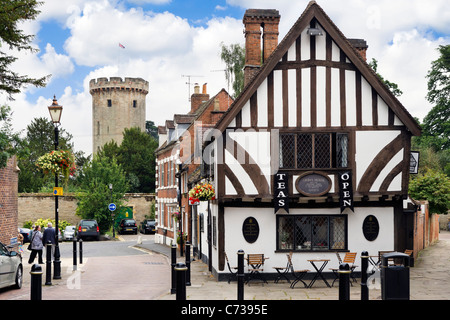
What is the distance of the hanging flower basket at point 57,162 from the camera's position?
1944cm

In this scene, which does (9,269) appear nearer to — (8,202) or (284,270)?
(284,270)

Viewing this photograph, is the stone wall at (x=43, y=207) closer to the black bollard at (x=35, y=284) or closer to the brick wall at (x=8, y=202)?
the brick wall at (x=8, y=202)

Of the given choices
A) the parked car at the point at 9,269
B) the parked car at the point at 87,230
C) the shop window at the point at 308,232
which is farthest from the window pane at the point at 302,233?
the parked car at the point at 87,230

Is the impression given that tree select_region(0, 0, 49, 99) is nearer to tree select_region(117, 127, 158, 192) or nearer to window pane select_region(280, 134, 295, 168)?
window pane select_region(280, 134, 295, 168)

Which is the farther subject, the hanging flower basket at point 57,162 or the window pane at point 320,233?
the hanging flower basket at point 57,162

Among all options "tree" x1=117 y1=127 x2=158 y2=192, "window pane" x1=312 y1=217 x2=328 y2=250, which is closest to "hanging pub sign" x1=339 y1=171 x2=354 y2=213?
"window pane" x1=312 y1=217 x2=328 y2=250

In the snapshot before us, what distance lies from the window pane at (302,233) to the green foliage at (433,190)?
13116 mm

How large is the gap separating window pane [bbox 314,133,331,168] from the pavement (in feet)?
12.0

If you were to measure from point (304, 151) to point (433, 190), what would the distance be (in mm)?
13693

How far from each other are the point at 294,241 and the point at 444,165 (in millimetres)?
38838

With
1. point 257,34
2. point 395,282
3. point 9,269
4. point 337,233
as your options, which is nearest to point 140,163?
point 257,34

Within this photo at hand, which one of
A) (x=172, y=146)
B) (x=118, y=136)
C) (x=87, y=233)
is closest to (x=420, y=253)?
(x=172, y=146)

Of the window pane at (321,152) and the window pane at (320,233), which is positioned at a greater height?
the window pane at (321,152)

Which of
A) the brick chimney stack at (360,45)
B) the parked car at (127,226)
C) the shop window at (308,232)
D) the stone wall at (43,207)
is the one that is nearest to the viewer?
the shop window at (308,232)
